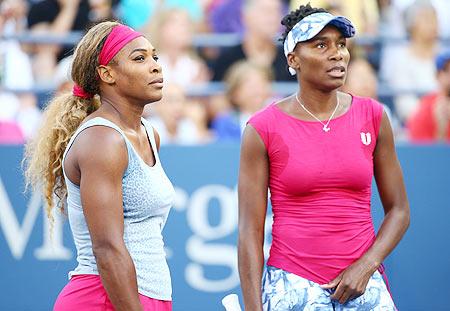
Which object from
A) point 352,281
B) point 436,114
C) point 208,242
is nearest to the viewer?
point 352,281

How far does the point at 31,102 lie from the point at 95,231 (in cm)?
542

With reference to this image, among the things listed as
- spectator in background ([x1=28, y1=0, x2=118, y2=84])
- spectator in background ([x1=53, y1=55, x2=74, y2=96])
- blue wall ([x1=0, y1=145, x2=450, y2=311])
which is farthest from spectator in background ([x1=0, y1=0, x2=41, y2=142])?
blue wall ([x1=0, y1=145, x2=450, y2=311])

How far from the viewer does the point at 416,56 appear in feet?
29.2

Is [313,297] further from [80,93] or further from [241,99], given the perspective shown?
[241,99]

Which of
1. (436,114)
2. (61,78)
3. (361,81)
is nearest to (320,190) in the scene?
(436,114)

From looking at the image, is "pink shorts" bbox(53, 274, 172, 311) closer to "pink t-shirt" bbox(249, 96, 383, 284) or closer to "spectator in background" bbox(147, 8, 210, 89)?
"pink t-shirt" bbox(249, 96, 383, 284)

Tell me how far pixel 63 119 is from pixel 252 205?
2.85ft

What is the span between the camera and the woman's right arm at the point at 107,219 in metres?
3.15

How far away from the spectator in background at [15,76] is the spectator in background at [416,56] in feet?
11.5

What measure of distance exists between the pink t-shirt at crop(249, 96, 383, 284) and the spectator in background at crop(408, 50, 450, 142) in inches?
166

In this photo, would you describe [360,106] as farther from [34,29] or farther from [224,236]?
[34,29]

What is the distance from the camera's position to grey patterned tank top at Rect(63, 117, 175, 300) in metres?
3.28

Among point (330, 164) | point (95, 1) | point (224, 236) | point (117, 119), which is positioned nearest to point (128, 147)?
point (117, 119)

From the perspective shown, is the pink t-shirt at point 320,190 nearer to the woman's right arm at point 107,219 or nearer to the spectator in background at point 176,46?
the woman's right arm at point 107,219
